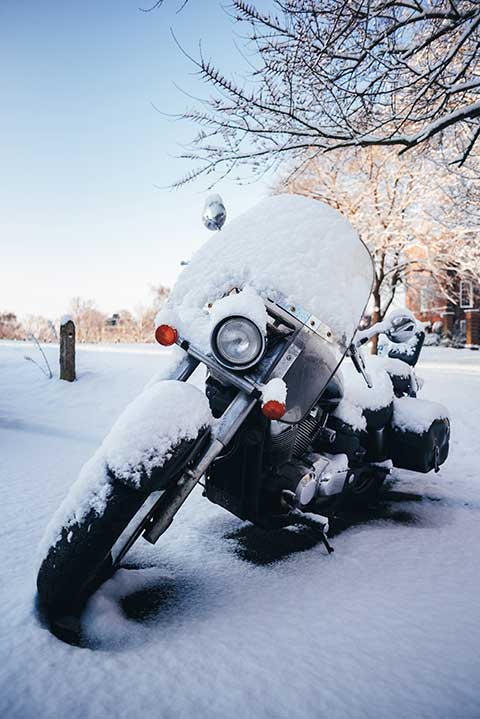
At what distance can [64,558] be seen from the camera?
5.81 feet

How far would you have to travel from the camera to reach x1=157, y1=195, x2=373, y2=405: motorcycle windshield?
6.87 ft

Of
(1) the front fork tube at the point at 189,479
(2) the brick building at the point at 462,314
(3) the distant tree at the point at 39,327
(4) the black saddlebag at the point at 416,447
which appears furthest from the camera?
(2) the brick building at the point at 462,314

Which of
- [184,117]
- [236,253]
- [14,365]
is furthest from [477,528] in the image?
[14,365]

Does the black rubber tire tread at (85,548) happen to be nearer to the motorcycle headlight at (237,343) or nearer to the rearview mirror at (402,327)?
the motorcycle headlight at (237,343)

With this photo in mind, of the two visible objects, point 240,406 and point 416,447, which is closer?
point 240,406

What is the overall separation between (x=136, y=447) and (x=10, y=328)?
22595 mm

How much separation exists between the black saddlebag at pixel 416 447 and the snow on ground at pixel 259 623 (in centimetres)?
34

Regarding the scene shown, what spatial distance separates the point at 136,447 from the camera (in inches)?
69.5

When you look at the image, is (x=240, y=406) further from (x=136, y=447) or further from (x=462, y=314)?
(x=462, y=314)

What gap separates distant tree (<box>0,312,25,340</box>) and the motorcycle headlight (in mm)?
21810

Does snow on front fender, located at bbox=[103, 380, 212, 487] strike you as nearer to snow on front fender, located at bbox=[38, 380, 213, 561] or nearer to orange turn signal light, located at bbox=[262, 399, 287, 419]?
snow on front fender, located at bbox=[38, 380, 213, 561]

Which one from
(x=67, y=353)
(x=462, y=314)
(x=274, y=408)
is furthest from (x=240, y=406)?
(x=462, y=314)

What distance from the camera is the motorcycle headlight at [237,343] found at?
1.93 meters

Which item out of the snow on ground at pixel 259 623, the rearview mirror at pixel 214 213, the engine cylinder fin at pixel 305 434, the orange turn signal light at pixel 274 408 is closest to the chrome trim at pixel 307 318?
the orange turn signal light at pixel 274 408
